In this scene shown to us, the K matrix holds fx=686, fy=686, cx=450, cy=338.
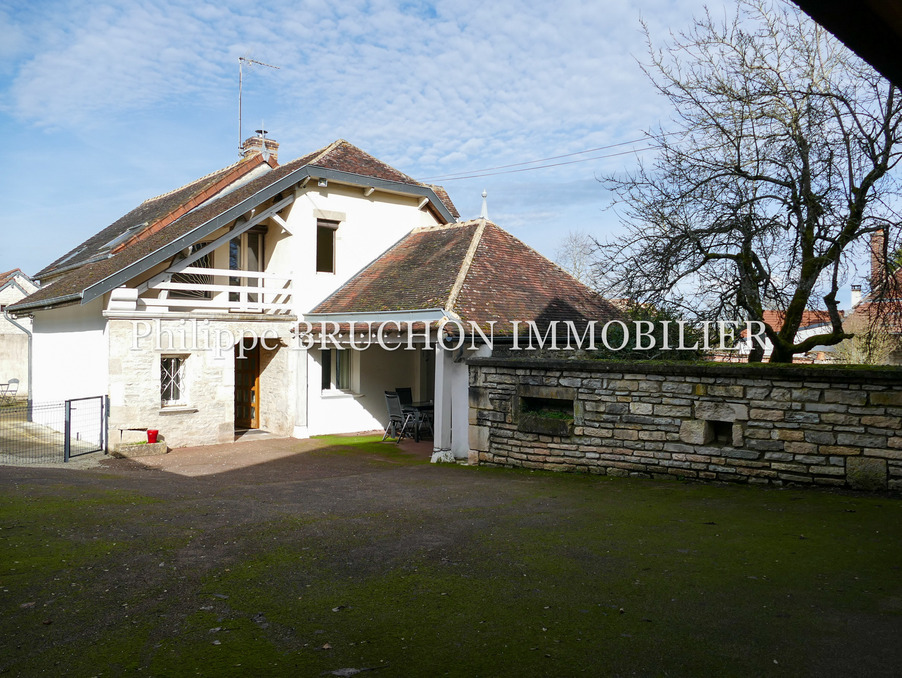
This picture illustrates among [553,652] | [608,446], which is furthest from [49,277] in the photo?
[553,652]

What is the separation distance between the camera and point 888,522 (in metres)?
6.38

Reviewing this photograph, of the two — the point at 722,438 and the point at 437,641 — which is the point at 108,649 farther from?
the point at 722,438

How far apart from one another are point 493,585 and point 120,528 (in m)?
3.84

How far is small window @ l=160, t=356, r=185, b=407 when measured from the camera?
1380 centimetres

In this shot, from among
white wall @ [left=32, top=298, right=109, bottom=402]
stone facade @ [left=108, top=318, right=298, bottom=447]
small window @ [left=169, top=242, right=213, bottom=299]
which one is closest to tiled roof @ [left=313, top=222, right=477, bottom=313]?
stone facade @ [left=108, top=318, right=298, bottom=447]

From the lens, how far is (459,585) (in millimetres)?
4879

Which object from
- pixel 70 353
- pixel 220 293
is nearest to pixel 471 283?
pixel 220 293

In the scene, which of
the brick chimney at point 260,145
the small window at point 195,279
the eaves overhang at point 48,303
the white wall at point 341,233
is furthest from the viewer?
the brick chimney at point 260,145

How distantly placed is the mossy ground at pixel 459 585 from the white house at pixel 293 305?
4940 mm

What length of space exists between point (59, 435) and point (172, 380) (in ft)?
Answer: 14.0

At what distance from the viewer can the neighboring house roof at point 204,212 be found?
13023 mm

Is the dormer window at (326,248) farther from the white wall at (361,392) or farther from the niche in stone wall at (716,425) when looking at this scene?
the niche in stone wall at (716,425)

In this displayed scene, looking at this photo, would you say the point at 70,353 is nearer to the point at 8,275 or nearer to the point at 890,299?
the point at 890,299

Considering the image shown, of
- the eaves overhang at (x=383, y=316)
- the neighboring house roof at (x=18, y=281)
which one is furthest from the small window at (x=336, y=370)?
the neighboring house roof at (x=18, y=281)
